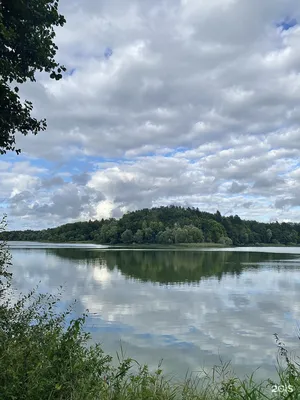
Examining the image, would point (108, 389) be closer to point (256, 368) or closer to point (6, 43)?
point (256, 368)

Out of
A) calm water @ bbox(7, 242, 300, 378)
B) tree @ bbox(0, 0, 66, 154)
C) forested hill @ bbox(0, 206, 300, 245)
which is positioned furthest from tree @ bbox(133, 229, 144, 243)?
tree @ bbox(0, 0, 66, 154)

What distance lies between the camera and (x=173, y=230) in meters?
125

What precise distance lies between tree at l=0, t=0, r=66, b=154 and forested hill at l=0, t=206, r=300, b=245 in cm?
11196

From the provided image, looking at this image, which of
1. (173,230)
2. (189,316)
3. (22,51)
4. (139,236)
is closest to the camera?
(22,51)

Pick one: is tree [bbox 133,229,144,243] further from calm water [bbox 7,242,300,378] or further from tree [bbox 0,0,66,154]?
tree [bbox 0,0,66,154]

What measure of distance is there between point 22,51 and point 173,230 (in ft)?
387

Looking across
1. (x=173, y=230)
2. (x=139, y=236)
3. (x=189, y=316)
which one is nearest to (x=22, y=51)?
(x=189, y=316)

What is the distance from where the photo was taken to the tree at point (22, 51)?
24.6 ft

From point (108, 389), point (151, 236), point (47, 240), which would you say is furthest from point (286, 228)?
point (108, 389)

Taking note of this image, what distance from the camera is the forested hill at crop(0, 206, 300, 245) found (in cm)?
12912

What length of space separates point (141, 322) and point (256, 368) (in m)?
5.86

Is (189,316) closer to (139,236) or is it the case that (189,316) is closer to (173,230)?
(173,230)

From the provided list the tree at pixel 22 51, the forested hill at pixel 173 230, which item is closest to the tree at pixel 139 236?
the forested hill at pixel 173 230

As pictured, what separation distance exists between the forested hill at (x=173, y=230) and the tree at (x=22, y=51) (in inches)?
4408
